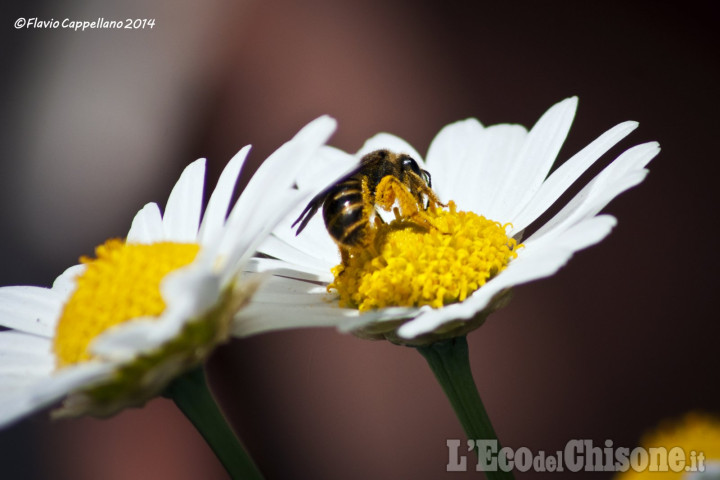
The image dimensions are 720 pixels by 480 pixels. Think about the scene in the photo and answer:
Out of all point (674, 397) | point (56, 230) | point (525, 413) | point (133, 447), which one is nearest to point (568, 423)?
point (525, 413)

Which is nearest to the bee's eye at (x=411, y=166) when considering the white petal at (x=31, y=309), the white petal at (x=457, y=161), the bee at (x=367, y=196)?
the bee at (x=367, y=196)

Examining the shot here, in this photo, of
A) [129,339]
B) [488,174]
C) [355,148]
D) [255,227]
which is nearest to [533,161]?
[488,174]

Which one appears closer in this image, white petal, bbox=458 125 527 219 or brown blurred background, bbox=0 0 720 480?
white petal, bbox=458 125 527 219

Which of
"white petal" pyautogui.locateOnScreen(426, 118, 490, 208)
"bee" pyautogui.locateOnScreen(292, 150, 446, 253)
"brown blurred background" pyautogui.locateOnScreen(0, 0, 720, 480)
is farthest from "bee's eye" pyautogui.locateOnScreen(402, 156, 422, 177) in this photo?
"brown blurred background" pyautogui.locateOnScreen(0, 0, 720, 480)

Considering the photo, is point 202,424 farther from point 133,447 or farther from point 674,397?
point 133,447

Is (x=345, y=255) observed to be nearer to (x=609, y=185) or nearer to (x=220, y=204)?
(x=220, y=204)

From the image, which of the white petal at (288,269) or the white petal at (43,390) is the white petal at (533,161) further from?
the white petal at (43,390)

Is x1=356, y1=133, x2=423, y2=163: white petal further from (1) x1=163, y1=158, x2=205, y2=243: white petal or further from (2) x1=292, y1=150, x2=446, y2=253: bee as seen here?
(1) x1=163, y1=158, x2=205, y2=243: white petal
